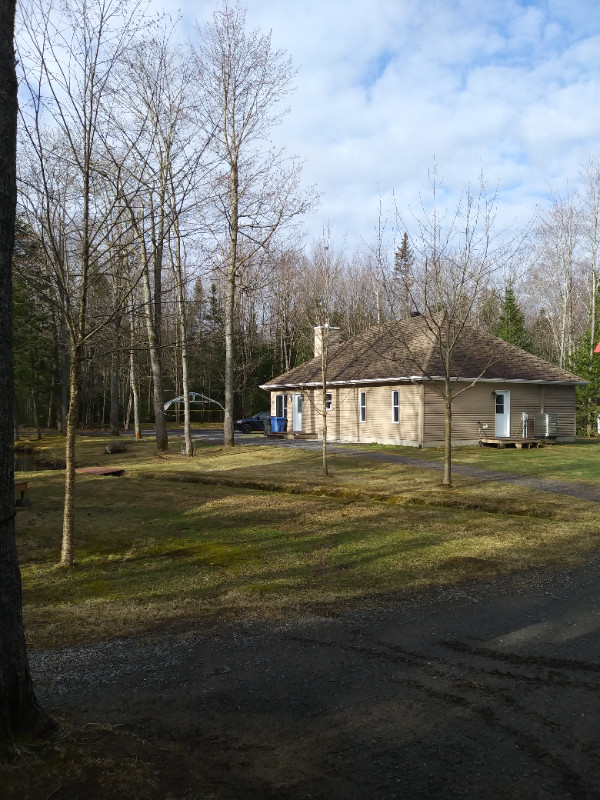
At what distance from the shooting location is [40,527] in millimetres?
9867

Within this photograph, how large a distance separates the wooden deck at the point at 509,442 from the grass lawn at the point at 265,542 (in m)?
8.75

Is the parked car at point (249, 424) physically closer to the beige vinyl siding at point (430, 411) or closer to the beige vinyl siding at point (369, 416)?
the beige vinyl siding at point (369, 416)

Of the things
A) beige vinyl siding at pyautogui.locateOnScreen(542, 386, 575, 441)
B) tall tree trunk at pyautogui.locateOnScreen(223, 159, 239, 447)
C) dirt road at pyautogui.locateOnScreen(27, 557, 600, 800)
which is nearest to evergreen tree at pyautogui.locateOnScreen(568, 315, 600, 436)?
beige vinyl siding at pyautogui.locateOnScreen(542, 386, 575, 441)

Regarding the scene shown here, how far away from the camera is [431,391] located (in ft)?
75.4

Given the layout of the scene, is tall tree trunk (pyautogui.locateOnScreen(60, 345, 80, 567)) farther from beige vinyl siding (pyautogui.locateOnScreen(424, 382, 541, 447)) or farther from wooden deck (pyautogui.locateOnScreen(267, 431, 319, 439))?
wooden deck (pyautogui.locateOnScreen(267, 431, 319, 439))

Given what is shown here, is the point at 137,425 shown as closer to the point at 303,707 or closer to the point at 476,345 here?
the point at 476,345

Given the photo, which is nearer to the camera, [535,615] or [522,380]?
[535,615]

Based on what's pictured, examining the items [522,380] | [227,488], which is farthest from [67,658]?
[522,380]

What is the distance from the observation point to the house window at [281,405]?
105 ft

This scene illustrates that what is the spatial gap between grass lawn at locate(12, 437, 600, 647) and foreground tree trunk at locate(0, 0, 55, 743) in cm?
201

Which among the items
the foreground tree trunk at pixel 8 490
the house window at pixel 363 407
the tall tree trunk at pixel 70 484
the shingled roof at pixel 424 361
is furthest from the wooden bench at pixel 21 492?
the house window at pixel 363 407

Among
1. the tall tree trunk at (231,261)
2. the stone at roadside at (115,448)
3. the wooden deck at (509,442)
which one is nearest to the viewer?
the tall tree trunk at (231,261)

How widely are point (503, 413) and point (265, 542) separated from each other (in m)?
18.4

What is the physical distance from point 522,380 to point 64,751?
23.6 meters
